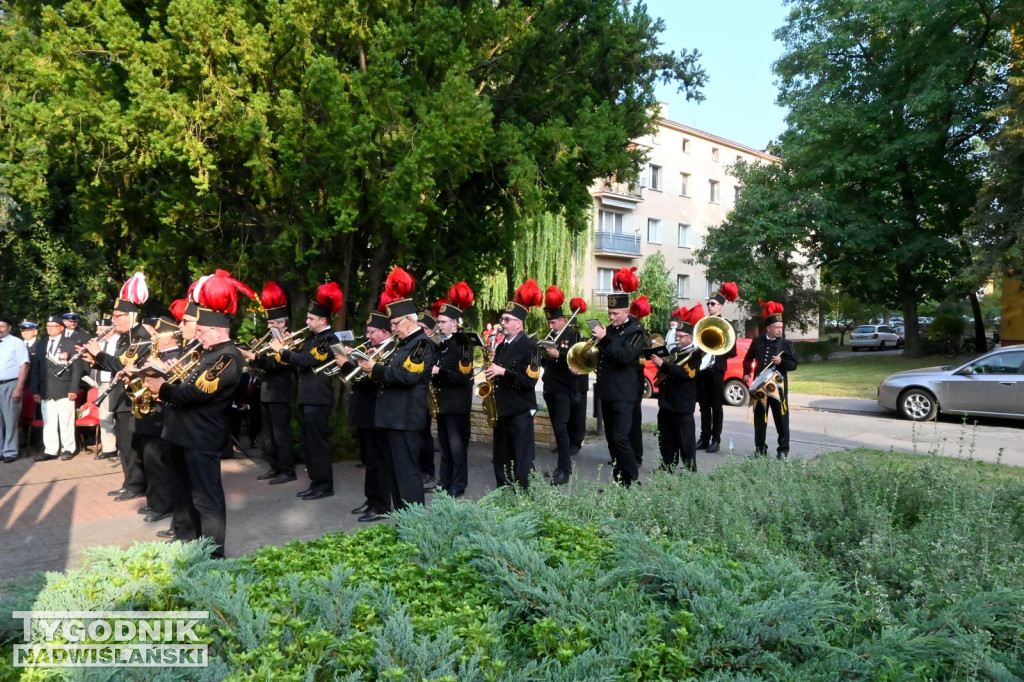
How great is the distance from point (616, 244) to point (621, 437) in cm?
3804

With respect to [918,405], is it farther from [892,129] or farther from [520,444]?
[892,129]

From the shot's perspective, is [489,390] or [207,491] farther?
[489,390]

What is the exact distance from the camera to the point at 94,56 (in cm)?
810

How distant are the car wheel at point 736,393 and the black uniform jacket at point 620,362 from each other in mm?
9771

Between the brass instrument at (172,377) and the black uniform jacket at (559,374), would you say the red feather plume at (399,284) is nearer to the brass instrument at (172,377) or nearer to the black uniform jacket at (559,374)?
the brass instrument at (172,377)

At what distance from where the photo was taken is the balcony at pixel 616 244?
145 ft

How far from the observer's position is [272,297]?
30.1 feet

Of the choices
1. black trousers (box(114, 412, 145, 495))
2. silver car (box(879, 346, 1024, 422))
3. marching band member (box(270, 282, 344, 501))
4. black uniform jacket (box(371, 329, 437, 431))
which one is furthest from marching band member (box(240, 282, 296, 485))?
silver car (box(879, 346, 1024, 422))

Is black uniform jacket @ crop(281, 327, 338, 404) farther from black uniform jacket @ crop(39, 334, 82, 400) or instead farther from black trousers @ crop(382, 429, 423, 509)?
black uniform jacket @ crop(39, 334, 82, 400)

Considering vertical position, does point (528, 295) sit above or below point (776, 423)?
above

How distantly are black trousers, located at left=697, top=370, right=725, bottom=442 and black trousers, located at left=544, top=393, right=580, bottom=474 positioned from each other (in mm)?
2615

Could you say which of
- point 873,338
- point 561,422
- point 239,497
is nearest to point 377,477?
point 239,497

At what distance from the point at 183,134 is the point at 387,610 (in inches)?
232

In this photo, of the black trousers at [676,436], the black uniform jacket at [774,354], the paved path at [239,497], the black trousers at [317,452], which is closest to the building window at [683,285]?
the paved path at [239,497]
